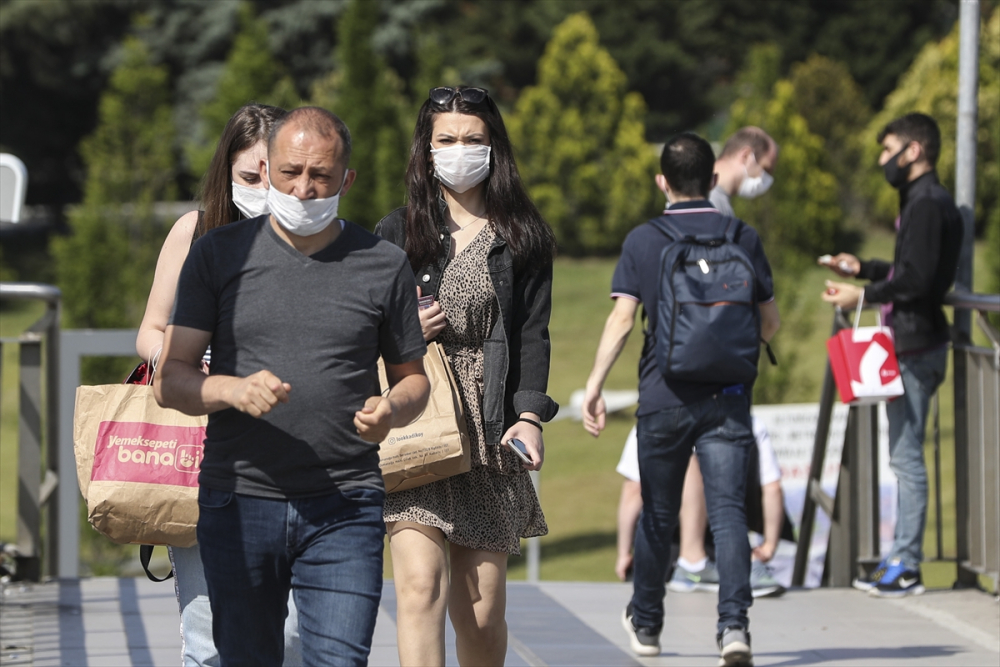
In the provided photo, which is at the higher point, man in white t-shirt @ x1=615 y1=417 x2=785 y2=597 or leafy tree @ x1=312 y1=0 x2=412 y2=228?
leafy tree @ x1=312 y1=0 x2=412 y2=228

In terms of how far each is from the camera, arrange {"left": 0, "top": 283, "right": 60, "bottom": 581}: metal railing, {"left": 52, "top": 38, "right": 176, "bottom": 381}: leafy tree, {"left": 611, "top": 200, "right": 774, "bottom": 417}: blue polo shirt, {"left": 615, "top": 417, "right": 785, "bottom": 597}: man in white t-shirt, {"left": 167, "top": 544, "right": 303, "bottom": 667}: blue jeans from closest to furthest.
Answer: {"left": 167, "top": 544, "right": 303, "bottom": 667}: blue jeans < {"left": 611, "top": 200, "right": 774, "bottom": 417}: blue polo shirt < {"left": 0, "top": 283, "right": 60, "bottom": 581}: metal railing < {"left": 615, "top": 417, "right": 785, "bottom": 597}: man in white t-shirt < {"left": 52, "top": 38, "right": 176, "bottom": 381}: leafy tree

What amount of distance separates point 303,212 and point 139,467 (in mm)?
719

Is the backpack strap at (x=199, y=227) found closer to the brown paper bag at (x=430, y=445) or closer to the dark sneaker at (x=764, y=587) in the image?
the brown paper bag at (x=430, y=445)

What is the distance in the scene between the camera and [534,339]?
3.19m

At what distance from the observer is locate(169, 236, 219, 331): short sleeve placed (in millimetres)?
2420

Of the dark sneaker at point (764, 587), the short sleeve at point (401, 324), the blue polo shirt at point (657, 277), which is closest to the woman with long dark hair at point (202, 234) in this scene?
the short sleeve at point (401, 324)

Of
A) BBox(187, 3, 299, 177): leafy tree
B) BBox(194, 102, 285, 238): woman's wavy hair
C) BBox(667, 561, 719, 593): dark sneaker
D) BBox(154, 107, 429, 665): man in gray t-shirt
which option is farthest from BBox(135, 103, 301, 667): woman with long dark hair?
BBox(187, 3, 299, 177): leafy tree

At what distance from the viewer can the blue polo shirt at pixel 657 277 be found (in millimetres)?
4355

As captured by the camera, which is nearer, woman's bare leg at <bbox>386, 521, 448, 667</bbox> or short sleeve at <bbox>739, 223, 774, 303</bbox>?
woman's bare leg at <bbox>386, 521, 448, 667</bbox>

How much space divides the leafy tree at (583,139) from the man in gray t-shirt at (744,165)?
23056 mm

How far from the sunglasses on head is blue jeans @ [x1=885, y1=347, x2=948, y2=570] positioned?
10.2ft

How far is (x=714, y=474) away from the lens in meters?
4.37

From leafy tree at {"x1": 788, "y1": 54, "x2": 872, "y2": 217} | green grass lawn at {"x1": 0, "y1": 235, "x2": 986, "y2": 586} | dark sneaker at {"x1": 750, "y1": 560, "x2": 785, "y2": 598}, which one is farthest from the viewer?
leafy tree at {"x1": 788, "y1": 54, "x2": 872, "y2": 217}

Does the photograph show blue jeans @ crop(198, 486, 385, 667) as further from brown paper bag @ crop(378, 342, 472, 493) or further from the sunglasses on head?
the sunglasses on head
